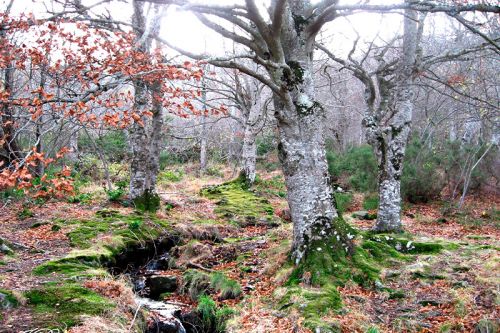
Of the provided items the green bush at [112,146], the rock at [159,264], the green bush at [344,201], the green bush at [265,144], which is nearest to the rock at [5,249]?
the rock at [159,264]

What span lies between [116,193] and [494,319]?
8643mm

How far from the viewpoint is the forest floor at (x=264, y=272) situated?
14.8ft

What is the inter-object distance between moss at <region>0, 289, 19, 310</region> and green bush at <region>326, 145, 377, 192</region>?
11.0 meters

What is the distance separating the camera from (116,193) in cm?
1042

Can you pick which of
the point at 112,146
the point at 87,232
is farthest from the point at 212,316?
the point at 112,146

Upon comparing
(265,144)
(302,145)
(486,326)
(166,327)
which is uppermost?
(265,144)

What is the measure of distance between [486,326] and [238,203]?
929 cm

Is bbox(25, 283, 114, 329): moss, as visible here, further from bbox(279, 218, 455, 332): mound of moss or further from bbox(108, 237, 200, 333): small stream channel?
bbox(279, 218, 455, 332): mound of moss

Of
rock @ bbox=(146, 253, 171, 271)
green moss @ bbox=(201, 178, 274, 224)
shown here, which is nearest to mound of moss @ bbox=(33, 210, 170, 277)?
rock @ bbox=(146, 253, 171, 271)

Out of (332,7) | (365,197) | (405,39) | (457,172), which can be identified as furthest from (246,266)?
(457,172)

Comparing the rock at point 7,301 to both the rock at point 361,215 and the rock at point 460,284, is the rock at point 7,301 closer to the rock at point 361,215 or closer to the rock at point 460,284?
the rock at point 460,284

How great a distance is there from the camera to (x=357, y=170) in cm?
1452

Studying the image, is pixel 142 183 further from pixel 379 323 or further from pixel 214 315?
pixel 379 323

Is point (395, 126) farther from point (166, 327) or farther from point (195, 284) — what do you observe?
point (166, 327)
